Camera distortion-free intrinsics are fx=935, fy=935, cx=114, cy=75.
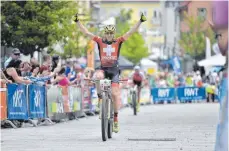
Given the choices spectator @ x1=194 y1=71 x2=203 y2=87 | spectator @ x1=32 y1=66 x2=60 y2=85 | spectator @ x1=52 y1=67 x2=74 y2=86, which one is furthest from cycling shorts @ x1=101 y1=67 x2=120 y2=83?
spectator @ x1=194 y1=71 x2=203 y2=87

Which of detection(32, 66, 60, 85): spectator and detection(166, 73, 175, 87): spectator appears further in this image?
detection(166, 73, 175, 87): spectator

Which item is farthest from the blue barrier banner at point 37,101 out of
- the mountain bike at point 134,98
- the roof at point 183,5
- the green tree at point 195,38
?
the roof at point 183,5

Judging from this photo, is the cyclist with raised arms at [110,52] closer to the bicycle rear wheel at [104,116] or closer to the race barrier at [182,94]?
the bicycle rear wheel at [104,116]

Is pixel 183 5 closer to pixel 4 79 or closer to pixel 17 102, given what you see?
pixel 17 102

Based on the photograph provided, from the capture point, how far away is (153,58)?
116 metres

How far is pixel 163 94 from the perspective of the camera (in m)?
51.2

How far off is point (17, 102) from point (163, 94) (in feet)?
102

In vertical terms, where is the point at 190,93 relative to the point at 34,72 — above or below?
below

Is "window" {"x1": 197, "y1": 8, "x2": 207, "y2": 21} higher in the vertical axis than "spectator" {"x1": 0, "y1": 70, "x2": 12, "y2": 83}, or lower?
higher

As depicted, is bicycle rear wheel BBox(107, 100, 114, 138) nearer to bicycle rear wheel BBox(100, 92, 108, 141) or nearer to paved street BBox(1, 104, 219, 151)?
paved street BBox(1, 104, 219, 151)

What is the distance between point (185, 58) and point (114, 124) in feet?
303

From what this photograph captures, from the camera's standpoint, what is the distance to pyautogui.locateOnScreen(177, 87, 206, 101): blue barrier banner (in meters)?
51.5

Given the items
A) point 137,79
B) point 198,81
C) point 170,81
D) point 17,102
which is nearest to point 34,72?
point 17,102

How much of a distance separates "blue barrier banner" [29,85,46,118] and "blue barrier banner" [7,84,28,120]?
0.32 m
